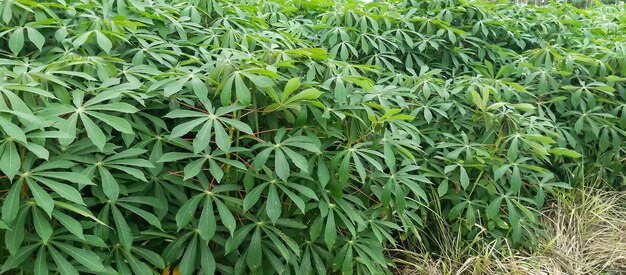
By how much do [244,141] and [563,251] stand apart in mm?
1929

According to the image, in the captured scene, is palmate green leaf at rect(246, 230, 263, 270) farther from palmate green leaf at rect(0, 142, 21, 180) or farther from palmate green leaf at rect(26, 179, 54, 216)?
palmate green leaf at rect(0, 142, 21, 180)

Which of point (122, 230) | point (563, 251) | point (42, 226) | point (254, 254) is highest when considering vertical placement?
point (42, 226)

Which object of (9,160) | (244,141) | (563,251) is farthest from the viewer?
(563,251)

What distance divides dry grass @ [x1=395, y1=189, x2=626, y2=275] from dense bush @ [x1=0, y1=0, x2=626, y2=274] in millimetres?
119

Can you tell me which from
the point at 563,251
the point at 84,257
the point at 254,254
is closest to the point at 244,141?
the point at 254,254

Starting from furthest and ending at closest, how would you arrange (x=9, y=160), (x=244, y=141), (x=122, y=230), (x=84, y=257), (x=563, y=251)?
(x=563, y=251)
(x=244, y=141)
(x=122, y=230)
(x=84, y=257)
(x=9, y=160)

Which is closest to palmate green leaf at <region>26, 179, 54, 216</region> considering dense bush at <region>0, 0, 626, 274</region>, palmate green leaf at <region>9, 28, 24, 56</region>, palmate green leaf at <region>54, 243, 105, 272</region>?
dense bush at <region>0, 0, 626, 274</region>

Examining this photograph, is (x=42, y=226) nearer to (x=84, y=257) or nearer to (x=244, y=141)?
(x=84, y=257)

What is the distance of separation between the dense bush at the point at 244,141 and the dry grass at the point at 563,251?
0.12 m

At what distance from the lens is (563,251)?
306 centimetres

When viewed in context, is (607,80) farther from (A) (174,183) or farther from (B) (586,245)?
(A) (174,183)

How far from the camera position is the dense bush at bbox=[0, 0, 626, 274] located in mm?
1824

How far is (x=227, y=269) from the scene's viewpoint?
6.93 ft

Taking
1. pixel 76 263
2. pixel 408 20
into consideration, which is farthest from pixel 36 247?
pixel 408 20
